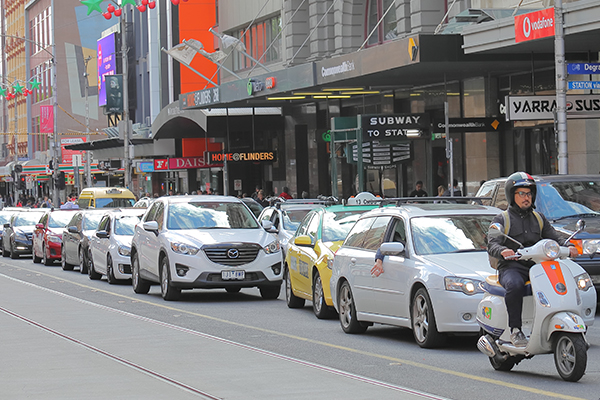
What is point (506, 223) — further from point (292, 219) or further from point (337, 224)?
point (292, 219)

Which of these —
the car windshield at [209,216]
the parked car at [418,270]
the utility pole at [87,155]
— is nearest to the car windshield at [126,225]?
the car windshield at [209,216]

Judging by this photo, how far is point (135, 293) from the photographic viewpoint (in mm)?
20422

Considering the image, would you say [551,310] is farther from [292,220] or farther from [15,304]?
[292,220]

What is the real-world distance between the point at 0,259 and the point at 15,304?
735 inches

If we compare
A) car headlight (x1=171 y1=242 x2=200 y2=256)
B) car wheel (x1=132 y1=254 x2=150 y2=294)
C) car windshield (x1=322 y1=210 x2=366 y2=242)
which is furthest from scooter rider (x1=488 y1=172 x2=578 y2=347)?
car wheel (x1=132 y1=254 x2=150 y2=294)

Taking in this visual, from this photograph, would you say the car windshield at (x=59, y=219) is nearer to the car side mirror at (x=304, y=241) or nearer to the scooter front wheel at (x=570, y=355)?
the car side mirror at (x=304, y=241)

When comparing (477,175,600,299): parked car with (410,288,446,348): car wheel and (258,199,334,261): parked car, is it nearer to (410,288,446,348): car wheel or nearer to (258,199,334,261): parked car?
(410,288,446,348): car wheel

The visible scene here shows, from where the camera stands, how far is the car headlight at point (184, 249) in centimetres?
1798

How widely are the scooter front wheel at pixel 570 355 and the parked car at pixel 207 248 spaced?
9830 millimetres

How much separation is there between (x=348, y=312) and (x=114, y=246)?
35.5 feet

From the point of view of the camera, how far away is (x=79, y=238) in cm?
2722

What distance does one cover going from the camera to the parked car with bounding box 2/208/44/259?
36156 mm

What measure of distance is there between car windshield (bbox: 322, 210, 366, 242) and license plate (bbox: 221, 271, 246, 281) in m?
2.25

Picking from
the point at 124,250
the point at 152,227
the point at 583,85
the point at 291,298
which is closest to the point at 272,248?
the point at 291,298
